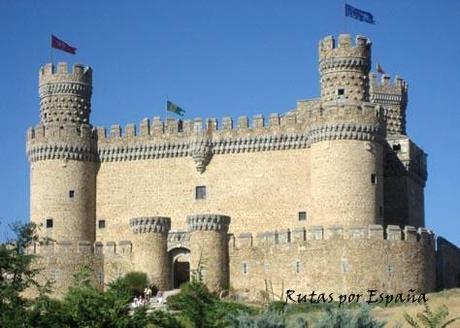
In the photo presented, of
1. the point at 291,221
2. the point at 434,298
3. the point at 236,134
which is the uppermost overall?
the point at 236,134

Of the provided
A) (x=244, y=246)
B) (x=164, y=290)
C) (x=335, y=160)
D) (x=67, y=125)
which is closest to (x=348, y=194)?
(x=335, y=160)

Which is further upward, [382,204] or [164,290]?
[382,204]

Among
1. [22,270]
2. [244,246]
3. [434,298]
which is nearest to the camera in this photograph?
[22,270]

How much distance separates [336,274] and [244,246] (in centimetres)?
443

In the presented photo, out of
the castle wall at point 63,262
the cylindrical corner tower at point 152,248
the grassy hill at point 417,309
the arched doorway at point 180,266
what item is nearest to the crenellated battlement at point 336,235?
the grassy hill at point 417,309

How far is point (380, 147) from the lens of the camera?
51781 millimetres

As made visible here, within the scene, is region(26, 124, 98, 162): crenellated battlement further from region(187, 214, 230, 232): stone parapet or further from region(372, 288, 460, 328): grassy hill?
region(372, 288, 460, 328): grassy hill

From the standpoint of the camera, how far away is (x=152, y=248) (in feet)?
163

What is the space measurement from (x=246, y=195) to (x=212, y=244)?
17.5 ft

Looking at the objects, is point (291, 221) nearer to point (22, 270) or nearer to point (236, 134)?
point (236, 134)

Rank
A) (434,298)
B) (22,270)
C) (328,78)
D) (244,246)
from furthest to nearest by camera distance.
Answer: (328,78), (244,246), (434,298), (22,270)

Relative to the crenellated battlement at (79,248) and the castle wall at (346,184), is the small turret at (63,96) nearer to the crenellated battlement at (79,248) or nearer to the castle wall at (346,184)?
the crenellated battlement at (79,248)

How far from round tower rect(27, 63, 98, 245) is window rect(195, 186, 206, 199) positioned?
486cm

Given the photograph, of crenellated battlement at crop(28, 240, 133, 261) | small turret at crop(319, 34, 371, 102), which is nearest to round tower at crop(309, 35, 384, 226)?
small turret at crop(319, 34, 371, 102)
